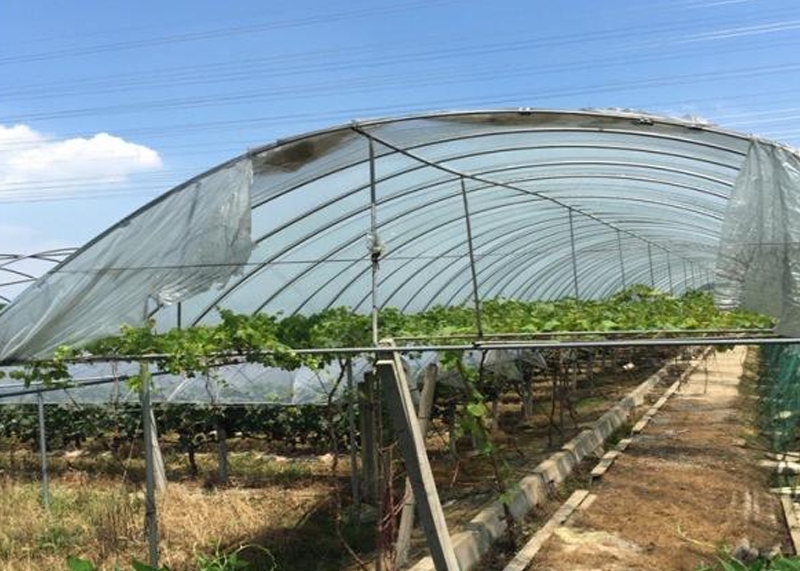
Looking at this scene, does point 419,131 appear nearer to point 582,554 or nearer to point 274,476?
point 582,554

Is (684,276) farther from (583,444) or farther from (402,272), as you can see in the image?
(583,444)

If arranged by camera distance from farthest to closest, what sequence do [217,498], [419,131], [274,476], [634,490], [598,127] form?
[274,476] < [217,498] < [634,490] < [598,127] < [419,131]

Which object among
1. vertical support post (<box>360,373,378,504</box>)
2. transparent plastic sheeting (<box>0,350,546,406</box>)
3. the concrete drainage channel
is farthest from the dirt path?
transparent plastic sheeting (<box>0,350,546,406</box>)

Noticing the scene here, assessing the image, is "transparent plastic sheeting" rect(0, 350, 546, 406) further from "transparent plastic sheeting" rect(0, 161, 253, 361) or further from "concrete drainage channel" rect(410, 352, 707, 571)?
"transparent plastic sheeting" rect(0, 161, 253, 361)

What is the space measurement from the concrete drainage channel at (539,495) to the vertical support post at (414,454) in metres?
0.86

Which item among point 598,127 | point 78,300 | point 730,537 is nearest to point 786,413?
point 730,537

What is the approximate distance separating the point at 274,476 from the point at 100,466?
307 centimetres

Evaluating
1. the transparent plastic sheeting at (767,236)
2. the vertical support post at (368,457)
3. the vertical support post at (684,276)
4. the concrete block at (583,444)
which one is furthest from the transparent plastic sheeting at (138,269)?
the vertical support post at (684,276)

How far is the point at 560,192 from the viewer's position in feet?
34.3

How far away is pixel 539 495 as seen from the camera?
789 cm

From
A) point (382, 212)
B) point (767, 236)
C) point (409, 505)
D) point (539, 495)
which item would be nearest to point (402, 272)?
point (382, 212)

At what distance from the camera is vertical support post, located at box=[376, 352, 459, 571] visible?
15.7 ft

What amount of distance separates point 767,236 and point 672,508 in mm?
3282

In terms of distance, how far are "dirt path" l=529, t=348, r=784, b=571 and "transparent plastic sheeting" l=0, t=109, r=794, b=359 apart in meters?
2.84
